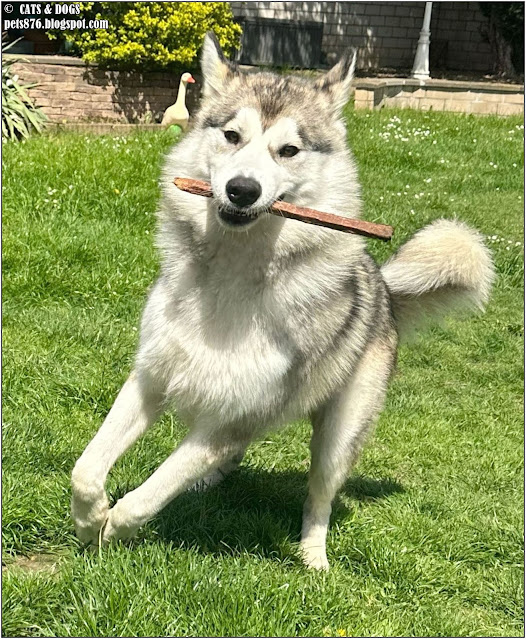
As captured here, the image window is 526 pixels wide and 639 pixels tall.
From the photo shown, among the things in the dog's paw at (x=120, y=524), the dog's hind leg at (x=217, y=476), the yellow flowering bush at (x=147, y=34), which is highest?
the yellow flowering bush at (x=147, y=34)

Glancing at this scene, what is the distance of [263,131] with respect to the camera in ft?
10.1

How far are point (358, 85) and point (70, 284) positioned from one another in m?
8.32

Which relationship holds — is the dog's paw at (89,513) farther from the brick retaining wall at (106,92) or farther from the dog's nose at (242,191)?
the brick retaining wall at (106,92)

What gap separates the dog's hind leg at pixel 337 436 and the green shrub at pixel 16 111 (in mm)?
6766

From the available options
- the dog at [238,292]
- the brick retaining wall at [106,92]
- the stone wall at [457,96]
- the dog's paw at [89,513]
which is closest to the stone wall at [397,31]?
the stone wall at [457,96]

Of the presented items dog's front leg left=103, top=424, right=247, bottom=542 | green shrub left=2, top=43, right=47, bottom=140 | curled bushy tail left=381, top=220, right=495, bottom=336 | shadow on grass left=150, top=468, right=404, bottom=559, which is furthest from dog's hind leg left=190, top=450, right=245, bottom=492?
green shrub left=2, top=43, right=47, bottom=140

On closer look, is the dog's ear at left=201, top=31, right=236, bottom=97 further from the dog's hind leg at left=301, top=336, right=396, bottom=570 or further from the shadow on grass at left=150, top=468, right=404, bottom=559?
the shadow on grass at left=150, top=468, right=404, bottom=559

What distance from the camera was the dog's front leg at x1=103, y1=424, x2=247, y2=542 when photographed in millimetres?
3037

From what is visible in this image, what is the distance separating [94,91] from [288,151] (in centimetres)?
983

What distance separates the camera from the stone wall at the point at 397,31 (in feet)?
60.6

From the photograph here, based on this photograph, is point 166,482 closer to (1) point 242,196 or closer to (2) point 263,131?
(1) point 242,196

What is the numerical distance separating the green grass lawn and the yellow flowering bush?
4.45m

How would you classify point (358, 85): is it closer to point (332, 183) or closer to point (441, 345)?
point (441, 345)

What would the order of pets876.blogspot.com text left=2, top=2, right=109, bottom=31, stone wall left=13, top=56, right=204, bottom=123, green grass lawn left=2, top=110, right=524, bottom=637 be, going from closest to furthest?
green grass lawn left=2, top=110, right=524, bottom=637
pets876.blogspot.com text left=2, top=2, right=109, bottom=31
stone wall left=13, top=56, right=204, bottom=123
